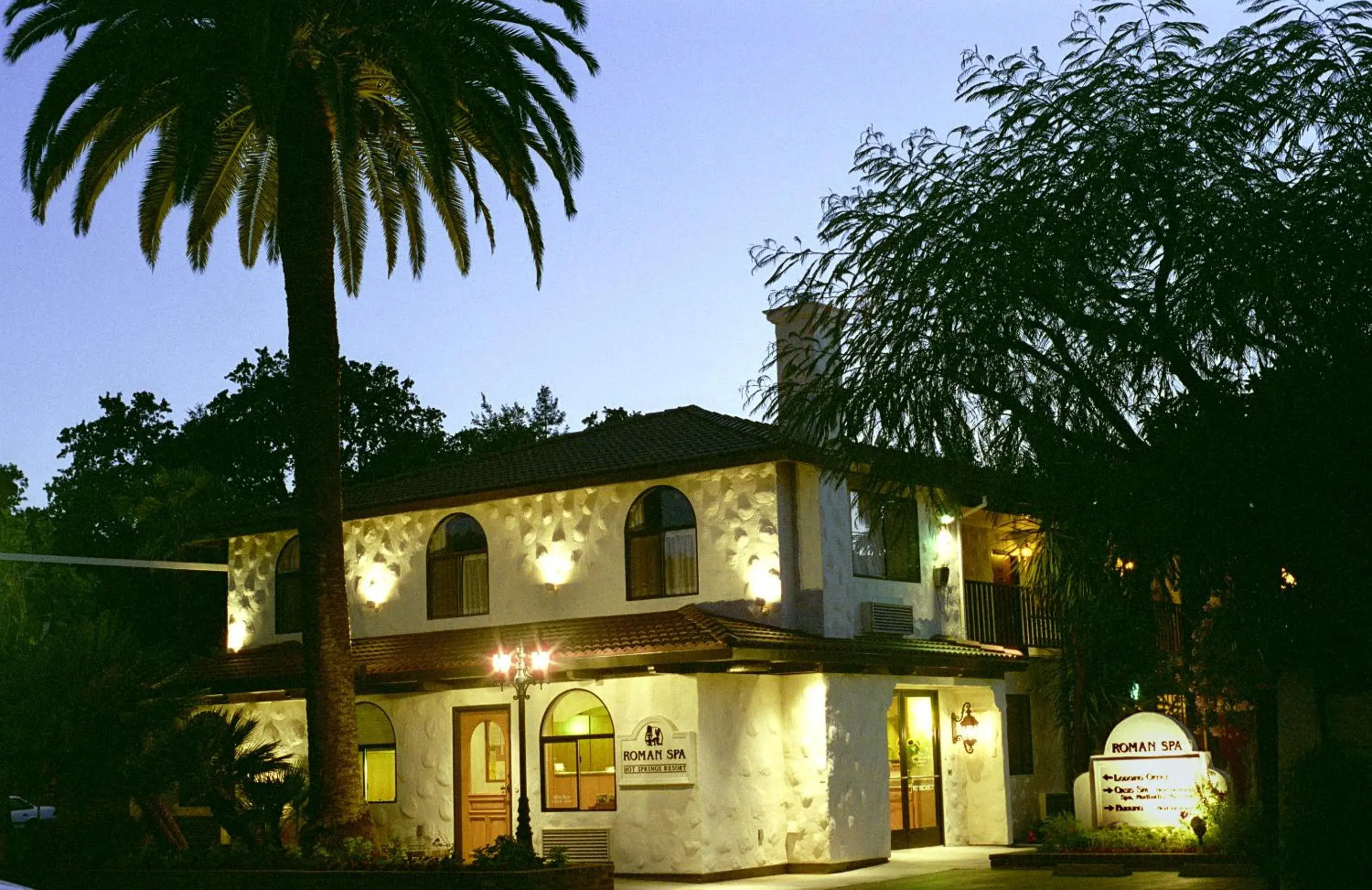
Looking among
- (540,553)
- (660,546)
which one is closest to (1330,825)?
(660,546)

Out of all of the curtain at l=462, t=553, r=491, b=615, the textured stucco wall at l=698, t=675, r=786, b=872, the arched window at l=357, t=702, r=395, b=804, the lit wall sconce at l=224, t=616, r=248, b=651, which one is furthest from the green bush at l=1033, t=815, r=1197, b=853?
the lit wall sconce at l=224, t=616, r=248, b=651

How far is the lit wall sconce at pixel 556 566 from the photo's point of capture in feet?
82.2

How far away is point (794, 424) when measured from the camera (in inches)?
585

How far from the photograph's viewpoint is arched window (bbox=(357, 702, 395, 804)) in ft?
83.5

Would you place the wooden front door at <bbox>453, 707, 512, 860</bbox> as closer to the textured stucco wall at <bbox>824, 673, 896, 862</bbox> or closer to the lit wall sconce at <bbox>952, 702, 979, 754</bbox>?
the textured stucco wall at <bbox>824, 673, 896, 862</bbox>

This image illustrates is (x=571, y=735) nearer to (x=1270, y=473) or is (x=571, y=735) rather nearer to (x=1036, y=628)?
(x=1036, y=628)

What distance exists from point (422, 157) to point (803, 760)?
32.5 ft

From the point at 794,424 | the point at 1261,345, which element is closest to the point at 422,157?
the point at 794,424

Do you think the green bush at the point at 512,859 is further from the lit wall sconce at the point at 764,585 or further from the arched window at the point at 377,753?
the arched window at the point at 377,753

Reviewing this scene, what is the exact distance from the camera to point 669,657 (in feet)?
68.9

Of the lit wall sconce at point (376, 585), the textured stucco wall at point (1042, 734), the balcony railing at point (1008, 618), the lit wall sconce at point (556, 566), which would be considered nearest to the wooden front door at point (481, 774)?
the lit wall sconce at point (556, 566)

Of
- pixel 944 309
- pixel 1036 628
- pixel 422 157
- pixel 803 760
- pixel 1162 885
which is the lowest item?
pixel 1162 885

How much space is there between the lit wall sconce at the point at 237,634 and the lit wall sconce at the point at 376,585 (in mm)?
3052

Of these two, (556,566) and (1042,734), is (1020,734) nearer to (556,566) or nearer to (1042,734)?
(1042,734)
